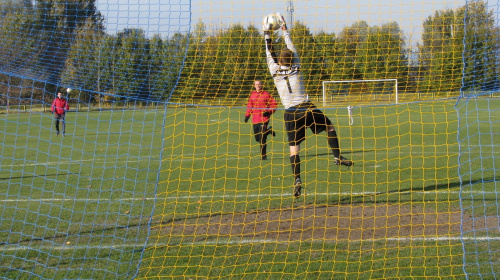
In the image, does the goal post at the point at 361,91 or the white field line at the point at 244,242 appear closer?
the white field line at the point at 244,242

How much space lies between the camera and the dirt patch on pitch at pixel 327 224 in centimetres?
532

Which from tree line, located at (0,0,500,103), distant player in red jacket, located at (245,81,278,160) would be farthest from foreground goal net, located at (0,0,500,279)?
distant player in red jacket, located at (245,81,278,160)

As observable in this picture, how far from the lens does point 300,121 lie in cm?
682

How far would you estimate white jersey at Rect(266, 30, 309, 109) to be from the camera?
650 cm

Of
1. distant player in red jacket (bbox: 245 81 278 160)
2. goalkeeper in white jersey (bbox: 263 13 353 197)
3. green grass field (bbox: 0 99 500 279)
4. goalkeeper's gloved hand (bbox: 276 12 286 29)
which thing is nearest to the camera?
green grass field (bbox: 0 99 500 279)

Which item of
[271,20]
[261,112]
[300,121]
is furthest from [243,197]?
[261,112]

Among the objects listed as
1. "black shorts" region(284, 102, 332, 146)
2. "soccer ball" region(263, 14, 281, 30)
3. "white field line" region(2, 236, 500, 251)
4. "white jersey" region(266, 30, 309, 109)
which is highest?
"soccer ball" region(263, 14, 281, 30)

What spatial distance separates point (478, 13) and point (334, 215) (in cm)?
260

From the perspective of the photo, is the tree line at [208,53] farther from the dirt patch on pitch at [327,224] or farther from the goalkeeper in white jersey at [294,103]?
the dirt patch on pitch at [327,224]

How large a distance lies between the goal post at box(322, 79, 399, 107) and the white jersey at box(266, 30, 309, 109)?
130cm

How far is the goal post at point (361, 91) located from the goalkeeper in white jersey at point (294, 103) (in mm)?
1173

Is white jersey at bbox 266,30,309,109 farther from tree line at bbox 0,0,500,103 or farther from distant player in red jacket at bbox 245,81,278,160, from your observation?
distant player in red jacket at bbox 245,81,278,160

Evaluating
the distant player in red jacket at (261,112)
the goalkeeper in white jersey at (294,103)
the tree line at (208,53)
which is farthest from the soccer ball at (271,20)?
the distant player in red jacket at (261,112)

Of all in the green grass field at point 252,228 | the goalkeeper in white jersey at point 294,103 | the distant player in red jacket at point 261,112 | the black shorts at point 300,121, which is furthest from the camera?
the distant player in red jacket at point 261,112
